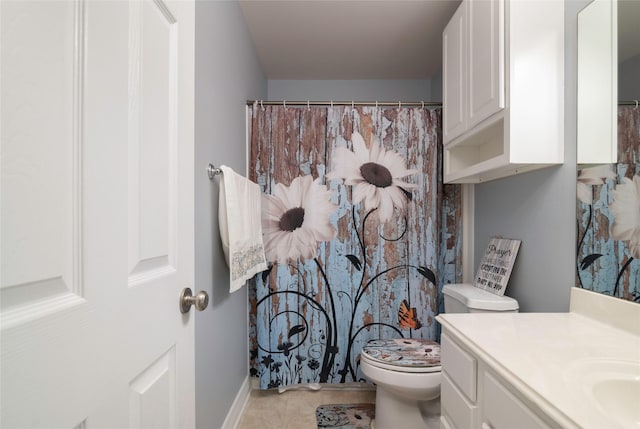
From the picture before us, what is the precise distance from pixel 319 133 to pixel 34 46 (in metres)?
1.74

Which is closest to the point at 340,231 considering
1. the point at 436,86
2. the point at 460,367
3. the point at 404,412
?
the point at 404,412

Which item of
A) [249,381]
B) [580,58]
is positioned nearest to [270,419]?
[249,381]

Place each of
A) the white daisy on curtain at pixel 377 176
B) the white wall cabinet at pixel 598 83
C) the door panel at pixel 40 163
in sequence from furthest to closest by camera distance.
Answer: the white daisy on curtain at pixel 377 176, the white wall cabinet at pixel 598 83, the door panel at pixel 40 163

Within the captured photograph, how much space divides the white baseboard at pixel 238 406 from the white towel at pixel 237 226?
78 cm

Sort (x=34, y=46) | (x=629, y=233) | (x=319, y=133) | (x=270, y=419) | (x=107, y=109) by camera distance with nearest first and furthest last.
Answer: (x=34, y=46) < (x=107, y=109) < (x=629, y=233) < (x=270, y=419) < (x=319, y=133)

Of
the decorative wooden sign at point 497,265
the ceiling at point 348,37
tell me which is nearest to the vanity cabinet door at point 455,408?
the decorative wooden sign at point 497,265

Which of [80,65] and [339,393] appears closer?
[80,65]

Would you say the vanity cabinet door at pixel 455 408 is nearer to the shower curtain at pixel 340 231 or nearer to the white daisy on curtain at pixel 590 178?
the white daisy on curtain at pixel 590 178

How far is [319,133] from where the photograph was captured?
79.9 inches

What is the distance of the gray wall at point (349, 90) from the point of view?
9.20 ft

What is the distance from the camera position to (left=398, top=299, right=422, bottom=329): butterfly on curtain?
202 centimetres

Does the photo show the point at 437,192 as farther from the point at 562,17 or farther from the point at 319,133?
the point at 562,17

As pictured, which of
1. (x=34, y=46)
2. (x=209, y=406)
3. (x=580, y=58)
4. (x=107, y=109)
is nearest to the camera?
(x=34, y=46)

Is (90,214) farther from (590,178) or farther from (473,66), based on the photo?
(473,66)
